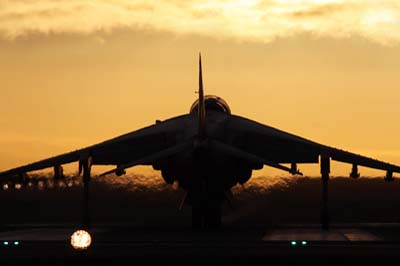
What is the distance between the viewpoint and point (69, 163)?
146ft

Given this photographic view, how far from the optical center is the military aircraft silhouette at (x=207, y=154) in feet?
121

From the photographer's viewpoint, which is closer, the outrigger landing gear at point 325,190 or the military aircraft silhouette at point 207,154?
the military aircraft silhouette at point 207,154

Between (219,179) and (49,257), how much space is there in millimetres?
10914

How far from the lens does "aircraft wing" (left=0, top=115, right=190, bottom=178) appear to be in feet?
142

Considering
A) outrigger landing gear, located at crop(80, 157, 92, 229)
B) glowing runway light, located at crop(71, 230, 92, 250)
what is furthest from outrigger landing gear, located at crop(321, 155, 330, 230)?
glowing runway light, located at crop(71, 230, 92, 250)

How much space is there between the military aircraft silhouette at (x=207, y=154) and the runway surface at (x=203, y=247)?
163 cm

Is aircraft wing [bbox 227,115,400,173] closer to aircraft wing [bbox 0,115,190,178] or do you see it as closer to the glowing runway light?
aircraft wing [bbox 0,115,190,178]

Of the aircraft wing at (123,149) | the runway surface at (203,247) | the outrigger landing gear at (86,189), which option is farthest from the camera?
the aircraft wing at (123,149)

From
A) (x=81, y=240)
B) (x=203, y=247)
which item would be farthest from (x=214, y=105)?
(x=81, y=240)

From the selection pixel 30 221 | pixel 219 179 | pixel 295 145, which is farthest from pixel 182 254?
pixel 30 221

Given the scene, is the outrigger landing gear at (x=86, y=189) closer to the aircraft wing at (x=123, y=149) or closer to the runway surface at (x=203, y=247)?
the aircraft wing at (x=123, y=149)

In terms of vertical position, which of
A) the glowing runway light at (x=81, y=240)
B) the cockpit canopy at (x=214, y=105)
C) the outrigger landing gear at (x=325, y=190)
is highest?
the cockpit canopy at (x=214, y=105)

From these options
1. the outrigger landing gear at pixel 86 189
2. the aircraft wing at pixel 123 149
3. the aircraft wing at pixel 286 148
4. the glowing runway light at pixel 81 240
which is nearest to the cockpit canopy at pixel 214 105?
the aircraft wing at pixel 286 148

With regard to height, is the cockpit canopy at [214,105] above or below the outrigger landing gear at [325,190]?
above
